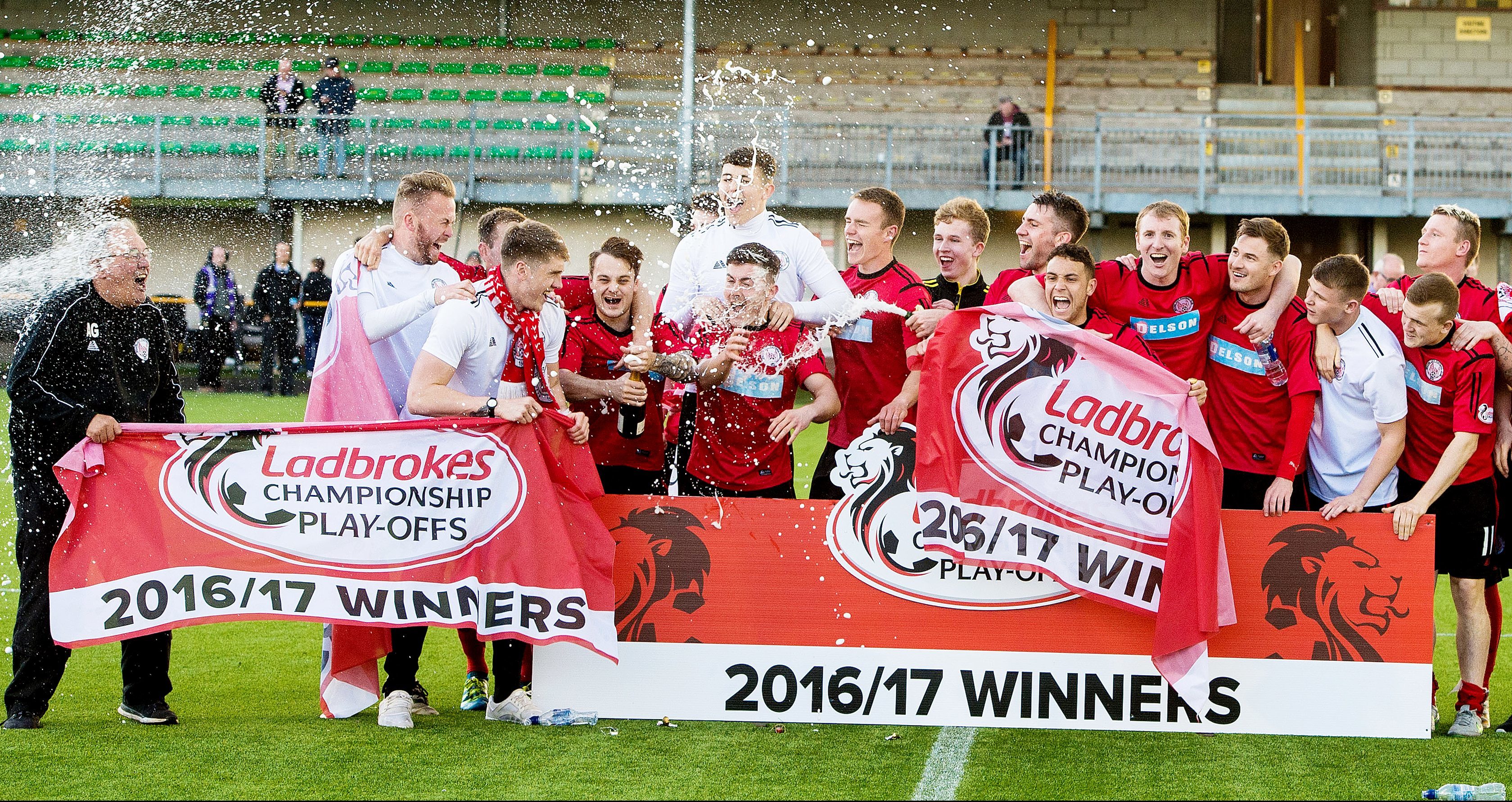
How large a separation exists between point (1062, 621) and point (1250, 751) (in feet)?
2.49

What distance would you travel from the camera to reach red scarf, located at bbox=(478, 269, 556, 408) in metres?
5.14

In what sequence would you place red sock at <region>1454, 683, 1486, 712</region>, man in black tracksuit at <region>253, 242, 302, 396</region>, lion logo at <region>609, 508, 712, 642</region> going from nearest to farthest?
lion logo at <region>609, 508, 712, 642</region>, red sock at <region>1454, 683, 1486, 712</region>, man in black tracksuit at <region>253, 242, 302, 396</region>

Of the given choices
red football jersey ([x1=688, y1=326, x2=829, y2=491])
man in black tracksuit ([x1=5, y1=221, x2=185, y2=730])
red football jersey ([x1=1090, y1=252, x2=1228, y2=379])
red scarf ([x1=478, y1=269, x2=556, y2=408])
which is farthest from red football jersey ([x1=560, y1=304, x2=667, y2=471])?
red football jersey ([x1=1090, y1=252, x2=1228, y2=379])

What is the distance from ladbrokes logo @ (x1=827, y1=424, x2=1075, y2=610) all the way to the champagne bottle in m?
0.96

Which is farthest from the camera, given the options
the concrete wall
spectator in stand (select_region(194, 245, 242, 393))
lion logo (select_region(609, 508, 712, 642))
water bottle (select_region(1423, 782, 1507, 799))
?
the concrete wall

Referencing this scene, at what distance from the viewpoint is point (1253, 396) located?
538 cm

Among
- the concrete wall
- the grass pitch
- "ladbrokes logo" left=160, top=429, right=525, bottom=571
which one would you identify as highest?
the concrete wall

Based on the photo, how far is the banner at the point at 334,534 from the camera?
490 centimetres

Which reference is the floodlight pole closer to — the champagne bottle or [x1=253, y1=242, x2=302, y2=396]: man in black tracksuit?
[x1=253, y1=242, x2=302, y2=396]: man in black tracksuit

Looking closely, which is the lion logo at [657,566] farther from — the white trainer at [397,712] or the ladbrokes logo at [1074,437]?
the ladbrokes logo at [1074,437]

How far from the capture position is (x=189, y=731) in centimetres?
493

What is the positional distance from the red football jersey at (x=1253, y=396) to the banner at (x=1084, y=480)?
0.54 meters

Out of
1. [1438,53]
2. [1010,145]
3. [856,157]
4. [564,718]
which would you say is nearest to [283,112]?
[856,157]

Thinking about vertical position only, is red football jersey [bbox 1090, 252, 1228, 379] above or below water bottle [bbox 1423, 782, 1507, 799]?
above
